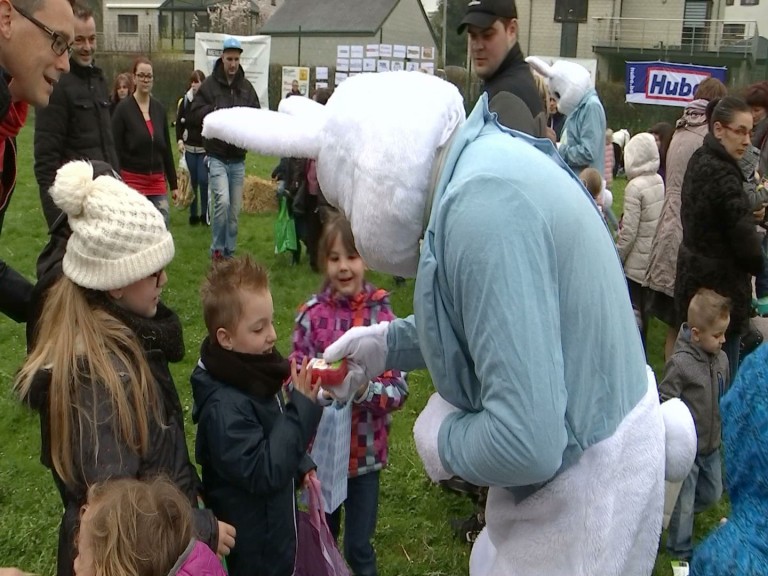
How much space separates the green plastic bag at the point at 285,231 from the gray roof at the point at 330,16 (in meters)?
29.3

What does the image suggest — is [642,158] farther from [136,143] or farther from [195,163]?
[195,163]

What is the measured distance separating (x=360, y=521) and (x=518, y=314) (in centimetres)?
203

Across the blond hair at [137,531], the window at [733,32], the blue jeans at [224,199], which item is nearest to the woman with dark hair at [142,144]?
the blue jeans at [224,199]

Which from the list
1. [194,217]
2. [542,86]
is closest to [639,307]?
[542,86]

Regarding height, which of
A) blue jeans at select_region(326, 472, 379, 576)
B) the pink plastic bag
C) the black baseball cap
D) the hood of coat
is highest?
the black baseball cap

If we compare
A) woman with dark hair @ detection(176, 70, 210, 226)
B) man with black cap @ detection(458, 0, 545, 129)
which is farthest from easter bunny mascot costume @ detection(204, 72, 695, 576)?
woman with dark hair @ detection(176, 70, 210, 226)

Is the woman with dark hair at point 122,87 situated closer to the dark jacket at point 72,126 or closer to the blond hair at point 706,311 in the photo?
the dark jacket at point 72,126

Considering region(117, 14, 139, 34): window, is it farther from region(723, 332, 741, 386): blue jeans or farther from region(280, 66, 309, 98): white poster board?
region(723, 332, 741, 386): blue jeans

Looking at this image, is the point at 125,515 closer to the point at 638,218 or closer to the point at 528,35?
the point at 638,218

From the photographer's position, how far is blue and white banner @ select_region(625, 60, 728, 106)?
730 inches

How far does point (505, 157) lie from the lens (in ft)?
5.18

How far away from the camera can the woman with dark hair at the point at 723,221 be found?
Result: 4.46 metres

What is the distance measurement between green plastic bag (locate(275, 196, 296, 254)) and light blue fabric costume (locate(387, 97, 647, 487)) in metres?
6.32

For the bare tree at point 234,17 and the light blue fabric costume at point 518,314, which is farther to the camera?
the bare tree at point 234,17
